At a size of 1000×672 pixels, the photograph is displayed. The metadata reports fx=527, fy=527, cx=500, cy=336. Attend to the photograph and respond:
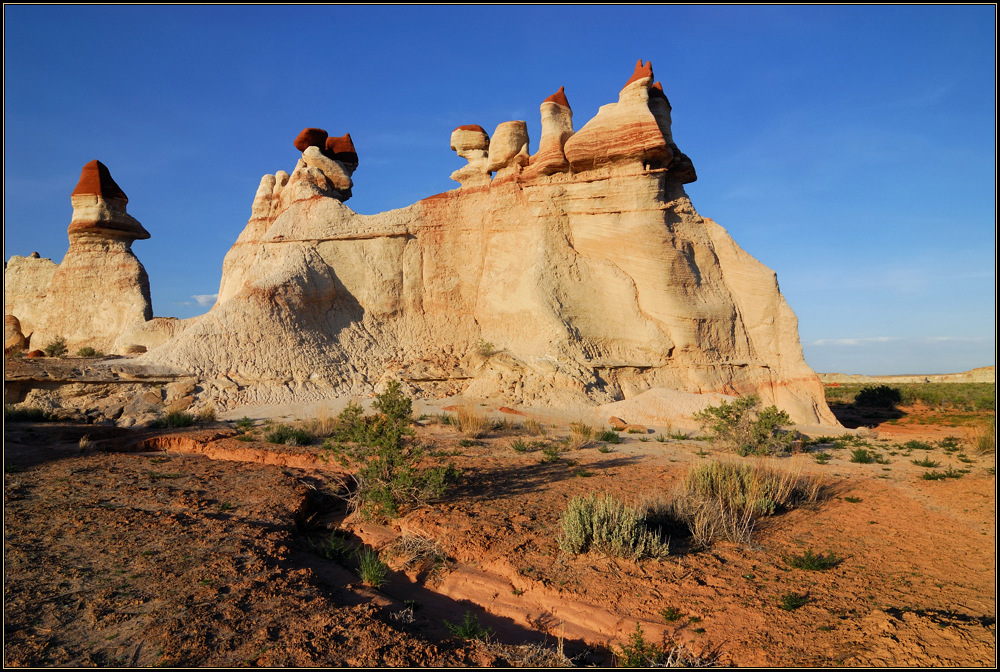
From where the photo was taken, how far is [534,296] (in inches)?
736

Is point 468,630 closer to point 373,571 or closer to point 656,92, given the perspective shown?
point 373,571

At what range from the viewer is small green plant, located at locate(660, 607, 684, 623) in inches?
160

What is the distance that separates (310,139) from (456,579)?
2642cm

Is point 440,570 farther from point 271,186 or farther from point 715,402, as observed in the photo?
point 271,186

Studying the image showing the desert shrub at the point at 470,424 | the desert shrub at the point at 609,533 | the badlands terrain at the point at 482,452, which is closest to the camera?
the badlands terrain at the point at 482,452

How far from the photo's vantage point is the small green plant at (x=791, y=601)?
13.6 ft

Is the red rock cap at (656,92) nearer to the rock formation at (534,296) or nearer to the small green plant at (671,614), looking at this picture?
the rock formation at (534,296)

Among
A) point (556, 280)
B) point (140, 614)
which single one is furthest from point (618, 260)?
point (140, 614)

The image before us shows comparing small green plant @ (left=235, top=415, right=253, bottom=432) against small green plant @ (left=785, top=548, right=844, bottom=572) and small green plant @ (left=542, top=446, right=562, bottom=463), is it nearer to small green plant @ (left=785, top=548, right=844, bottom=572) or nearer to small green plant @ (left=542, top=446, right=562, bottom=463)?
small green plant @ (left=542, top=446, right=562, bottom=463)

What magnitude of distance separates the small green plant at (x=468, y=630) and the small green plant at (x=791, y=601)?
7.62 ft

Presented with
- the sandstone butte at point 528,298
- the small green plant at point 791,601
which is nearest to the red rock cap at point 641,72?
the sandstone butte at point 528,298

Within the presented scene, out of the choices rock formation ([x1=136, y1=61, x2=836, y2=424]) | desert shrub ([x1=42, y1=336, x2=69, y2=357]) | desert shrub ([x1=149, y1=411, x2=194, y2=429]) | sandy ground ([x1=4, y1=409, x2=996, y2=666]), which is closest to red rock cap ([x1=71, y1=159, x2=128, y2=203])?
desert shrub ([x1=42, y1=336, x2=69, y2=357])

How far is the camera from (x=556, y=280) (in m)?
19.0

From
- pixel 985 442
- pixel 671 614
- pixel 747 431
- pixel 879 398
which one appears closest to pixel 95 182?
pixel 747 431
